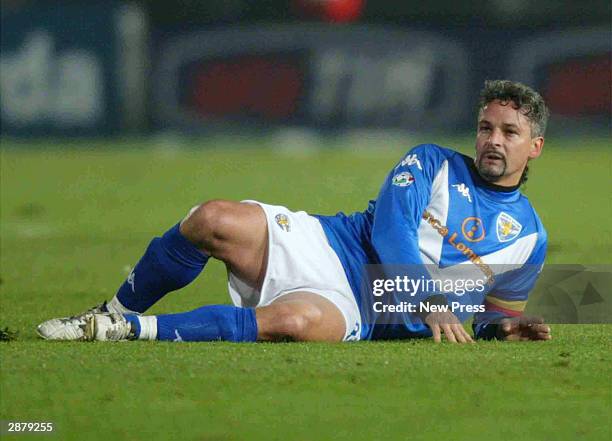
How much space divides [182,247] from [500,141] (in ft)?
4.54

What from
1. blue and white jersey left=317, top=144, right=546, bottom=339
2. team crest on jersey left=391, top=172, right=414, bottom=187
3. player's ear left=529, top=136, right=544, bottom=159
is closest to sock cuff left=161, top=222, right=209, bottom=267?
blue and white jersey left=317, top=144, right=546, bottom=339

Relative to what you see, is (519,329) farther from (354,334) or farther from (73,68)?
(73,68)

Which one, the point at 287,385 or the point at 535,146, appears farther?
Result: the point at 535,146

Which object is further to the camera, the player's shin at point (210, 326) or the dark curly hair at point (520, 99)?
the dark curly hair at point (520, 99)

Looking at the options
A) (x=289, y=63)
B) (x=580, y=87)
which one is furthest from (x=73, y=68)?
(x=580, y=87)

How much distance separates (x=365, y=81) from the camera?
804 inches

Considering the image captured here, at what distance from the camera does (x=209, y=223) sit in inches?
217

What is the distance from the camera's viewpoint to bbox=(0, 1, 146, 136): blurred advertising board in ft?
62.5

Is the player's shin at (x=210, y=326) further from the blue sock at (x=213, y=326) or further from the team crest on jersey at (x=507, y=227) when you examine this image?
the team crest on jersey at (x=507, y=227)

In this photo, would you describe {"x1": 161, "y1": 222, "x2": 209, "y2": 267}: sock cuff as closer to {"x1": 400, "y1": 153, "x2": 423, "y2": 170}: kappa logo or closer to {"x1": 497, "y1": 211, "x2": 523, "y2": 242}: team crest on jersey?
{"x1": 400, "y1": 153, "x2": 423, "y2": 170}: kappa logo

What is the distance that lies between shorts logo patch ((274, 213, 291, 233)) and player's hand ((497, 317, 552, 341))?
0.96 metres

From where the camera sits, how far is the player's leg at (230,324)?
5.35m

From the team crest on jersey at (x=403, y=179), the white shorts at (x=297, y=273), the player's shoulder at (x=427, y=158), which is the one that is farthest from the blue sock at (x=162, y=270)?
the player's shoulder at (x=427, y=158)

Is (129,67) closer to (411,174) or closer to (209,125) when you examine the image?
(209,125)
